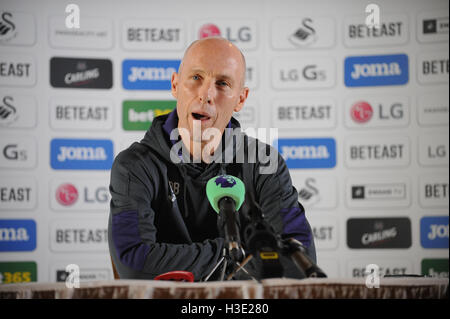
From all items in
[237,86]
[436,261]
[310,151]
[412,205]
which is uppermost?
[237,86]

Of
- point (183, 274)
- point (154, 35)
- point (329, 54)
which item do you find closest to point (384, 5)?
point (329, 54)

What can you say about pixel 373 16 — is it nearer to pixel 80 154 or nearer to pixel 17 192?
pixel 80 154

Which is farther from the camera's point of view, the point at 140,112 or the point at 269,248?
the point at 140,112

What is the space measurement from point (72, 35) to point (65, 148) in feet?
2.06

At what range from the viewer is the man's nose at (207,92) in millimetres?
1312

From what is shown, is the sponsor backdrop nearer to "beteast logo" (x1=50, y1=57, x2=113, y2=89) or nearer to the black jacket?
"beteast logo" (x1=50, y1=57, x2=113, y2=89)

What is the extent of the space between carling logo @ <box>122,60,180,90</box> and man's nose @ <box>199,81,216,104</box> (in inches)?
46.8

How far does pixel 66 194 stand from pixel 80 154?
0.24 meters

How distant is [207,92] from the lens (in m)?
1.31

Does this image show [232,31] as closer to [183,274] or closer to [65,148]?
[65,148]

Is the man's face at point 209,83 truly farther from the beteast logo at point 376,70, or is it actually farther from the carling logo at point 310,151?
the beteast logo at point 376,70

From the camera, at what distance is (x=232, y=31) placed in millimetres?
2441

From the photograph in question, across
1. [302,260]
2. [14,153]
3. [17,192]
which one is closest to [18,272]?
[17,192]

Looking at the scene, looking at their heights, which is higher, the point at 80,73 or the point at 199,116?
the point at 80,73
